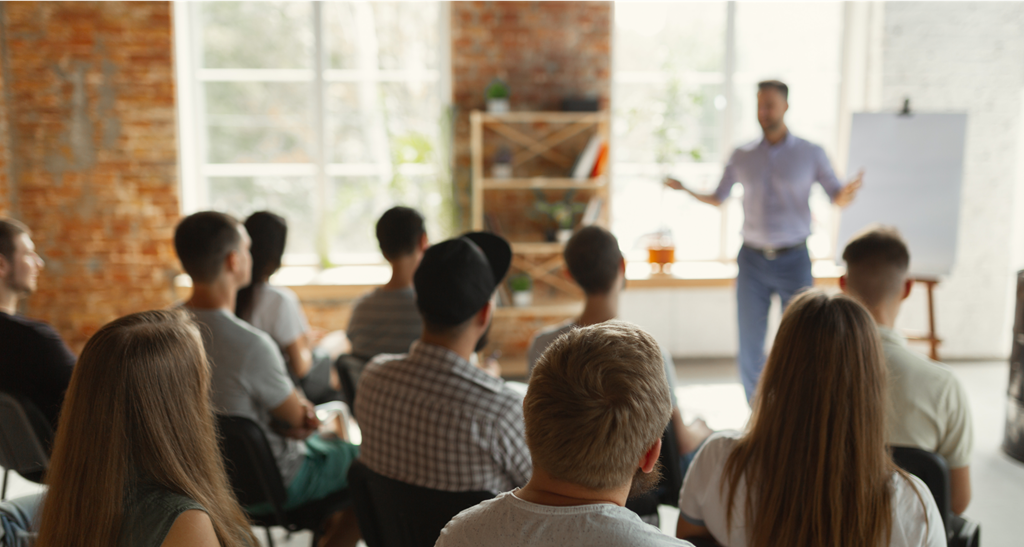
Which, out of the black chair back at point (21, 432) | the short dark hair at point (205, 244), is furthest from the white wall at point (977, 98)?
the black chair back at point (21, 432)

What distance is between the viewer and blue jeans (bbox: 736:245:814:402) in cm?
378

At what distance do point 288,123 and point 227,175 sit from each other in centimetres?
60

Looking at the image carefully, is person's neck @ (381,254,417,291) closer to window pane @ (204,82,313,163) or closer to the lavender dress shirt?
the lavender dress shirt

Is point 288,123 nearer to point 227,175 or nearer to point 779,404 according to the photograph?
point 227,175

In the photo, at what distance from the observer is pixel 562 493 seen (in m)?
0.87

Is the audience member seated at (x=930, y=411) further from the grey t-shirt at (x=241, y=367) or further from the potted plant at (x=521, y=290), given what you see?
the potted plant at (x=521, y=290)

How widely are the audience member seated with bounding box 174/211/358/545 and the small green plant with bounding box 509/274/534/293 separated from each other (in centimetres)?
258

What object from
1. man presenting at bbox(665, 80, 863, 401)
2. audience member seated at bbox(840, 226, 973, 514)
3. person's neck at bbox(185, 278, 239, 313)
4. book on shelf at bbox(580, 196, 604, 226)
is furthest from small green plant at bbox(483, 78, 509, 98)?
audience member seated at bbox(840, 226, 973, 514)

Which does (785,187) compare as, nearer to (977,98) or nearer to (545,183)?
(545,183)

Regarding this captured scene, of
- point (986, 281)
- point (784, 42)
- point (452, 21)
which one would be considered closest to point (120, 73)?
point (452, 21)

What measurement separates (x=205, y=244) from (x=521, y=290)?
289cm

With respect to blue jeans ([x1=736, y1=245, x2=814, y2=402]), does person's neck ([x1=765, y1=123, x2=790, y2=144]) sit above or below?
above

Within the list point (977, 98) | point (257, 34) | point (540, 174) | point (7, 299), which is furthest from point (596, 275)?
point (977, 98)

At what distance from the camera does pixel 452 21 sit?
4.81 meters
